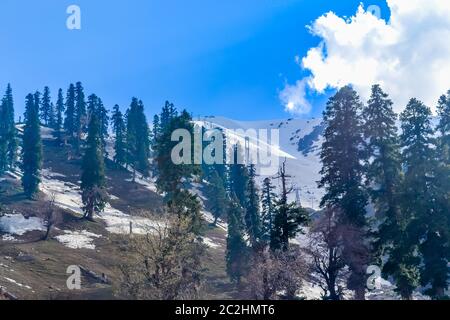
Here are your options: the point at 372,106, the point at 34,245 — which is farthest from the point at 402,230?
the point at 34,245

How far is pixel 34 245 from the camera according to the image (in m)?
64.2

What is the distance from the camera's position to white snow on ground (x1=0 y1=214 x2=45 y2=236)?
6825 centimetres

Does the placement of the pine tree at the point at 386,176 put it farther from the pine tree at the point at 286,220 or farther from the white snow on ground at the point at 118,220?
the white snow on ground at the point at 118,220

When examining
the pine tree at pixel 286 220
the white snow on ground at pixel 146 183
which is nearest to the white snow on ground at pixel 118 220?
the white snow on ground at pixel 146 183

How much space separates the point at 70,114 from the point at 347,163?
326 ft

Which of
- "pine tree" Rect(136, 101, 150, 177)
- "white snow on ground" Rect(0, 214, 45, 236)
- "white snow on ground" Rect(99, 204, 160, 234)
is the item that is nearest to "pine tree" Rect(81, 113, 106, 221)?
"white snow on ground" Rect(99, 204, 160, 234)

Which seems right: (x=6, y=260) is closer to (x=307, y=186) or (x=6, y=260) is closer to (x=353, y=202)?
(x=353, y=202)

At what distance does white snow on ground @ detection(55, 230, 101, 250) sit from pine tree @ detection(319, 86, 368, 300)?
40455 mm

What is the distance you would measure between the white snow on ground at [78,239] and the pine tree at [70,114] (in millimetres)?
54164

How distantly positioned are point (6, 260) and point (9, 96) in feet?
272

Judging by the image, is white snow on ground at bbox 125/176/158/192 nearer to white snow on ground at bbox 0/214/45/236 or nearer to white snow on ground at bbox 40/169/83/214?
white snow on ground at bbox 40/169/83/214

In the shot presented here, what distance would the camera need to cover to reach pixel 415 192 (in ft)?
113

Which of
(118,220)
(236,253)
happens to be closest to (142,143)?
(118,220)

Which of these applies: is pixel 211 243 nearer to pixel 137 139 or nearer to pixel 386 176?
pixel 137 139
